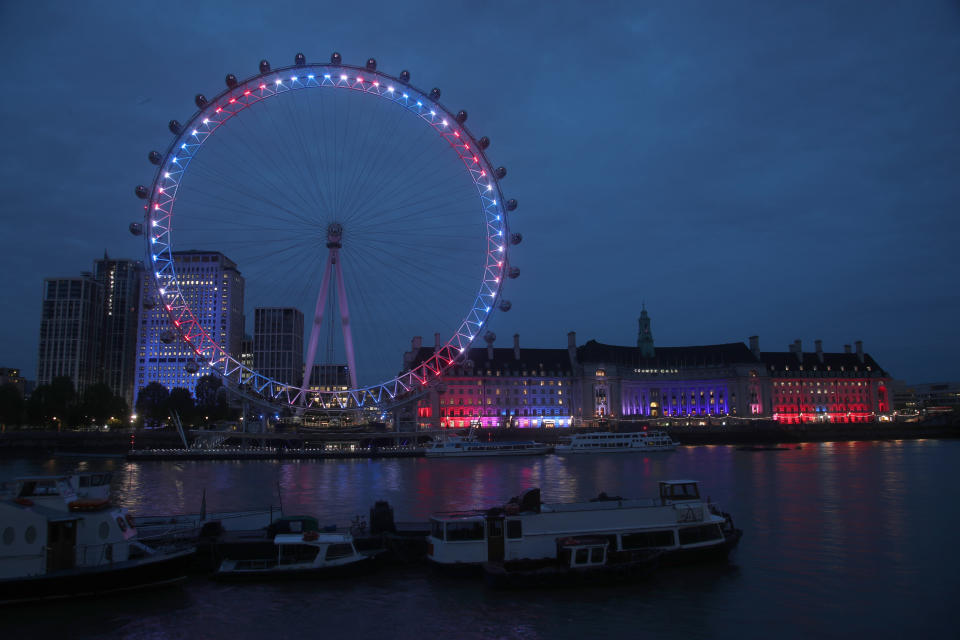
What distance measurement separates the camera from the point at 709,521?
87.2 feet

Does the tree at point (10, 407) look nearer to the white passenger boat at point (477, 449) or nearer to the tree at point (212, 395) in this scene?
the tree at point (212, 395)

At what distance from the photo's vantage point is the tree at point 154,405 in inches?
4626

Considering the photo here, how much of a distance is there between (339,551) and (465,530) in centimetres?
420

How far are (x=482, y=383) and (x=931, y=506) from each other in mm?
98556

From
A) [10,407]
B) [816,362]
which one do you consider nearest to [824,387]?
[816,362]

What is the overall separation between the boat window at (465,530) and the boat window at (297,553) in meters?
4.36

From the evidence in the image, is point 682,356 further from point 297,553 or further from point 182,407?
point 297,553

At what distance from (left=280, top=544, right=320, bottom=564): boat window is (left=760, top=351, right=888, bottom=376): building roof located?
473 ft

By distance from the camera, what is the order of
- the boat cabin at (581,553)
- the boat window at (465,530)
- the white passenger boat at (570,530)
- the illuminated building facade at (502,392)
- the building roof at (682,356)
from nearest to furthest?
the boat cabin at (581,553)
the white passenger boat at (570,530)
the boat window at (465,530)
the illuminated building facade at (502,392)
the building roof at (682,356)

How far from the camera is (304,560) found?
24.6 meters

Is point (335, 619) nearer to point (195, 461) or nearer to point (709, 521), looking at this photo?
point (709, 521)

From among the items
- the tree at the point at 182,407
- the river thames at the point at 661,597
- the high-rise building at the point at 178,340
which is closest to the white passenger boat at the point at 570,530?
the river thames at the point at 661,597

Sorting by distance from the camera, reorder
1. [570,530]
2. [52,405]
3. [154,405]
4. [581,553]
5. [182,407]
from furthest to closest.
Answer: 1. [154,405]
2. [182,407]
3. [52,405]
4. [570,530]
5. [581,553]

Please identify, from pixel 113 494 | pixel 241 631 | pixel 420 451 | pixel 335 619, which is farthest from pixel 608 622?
pixel 420 451
